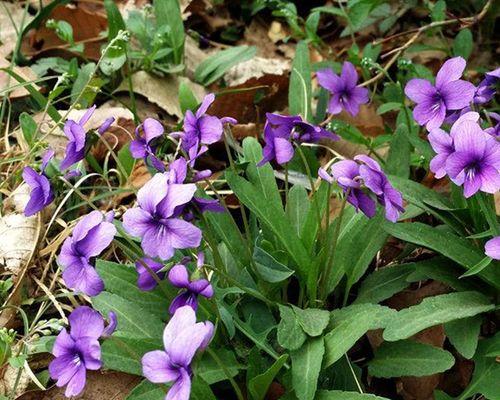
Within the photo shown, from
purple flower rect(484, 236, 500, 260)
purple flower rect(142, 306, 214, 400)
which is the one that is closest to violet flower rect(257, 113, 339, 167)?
purple flower rect(484, 236, 500, 260)

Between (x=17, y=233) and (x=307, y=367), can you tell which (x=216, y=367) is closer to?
(x=307, y=367)

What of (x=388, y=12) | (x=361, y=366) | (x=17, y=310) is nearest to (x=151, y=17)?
(x=388, y=12)

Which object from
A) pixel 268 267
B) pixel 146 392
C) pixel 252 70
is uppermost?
pixel 268 267

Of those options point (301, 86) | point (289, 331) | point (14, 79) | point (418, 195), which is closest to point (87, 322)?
point (289, 331)

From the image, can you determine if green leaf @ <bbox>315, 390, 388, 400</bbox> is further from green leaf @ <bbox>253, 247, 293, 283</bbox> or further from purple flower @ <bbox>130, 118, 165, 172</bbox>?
purple flower @ <bbox>130, 118, 165, 172</bbox>

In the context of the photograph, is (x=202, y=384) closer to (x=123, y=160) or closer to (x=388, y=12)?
(x=123, y=160)

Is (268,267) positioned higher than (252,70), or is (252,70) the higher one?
(268,267)

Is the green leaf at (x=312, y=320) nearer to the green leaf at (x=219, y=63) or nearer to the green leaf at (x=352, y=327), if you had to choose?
the green leaf at (x=352, y=327)

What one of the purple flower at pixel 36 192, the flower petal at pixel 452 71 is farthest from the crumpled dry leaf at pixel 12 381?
the flower petal at pixel 452 71
